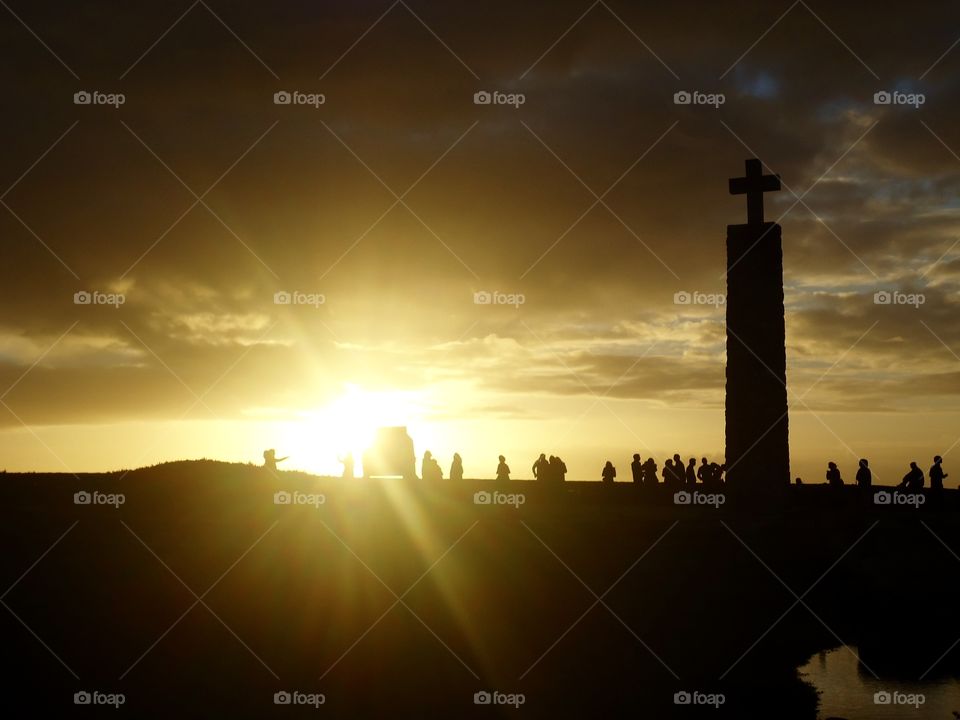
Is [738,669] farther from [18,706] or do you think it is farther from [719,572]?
[18,706]

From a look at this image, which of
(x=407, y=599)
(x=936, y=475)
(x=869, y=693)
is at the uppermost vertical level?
(x=936, y=475)

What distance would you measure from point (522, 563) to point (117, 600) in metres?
8.97

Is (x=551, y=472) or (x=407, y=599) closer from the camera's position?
(x=407, y=599)

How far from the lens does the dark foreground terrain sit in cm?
2123

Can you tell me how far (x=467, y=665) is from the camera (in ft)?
74.2

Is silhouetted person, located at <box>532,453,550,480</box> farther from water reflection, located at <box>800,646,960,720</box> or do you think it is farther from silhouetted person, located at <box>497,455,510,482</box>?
water reflection, located at <box>800,646,960,720</box>

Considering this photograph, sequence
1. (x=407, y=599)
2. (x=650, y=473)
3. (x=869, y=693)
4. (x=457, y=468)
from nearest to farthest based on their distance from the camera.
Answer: (x=407, y=599) < (x=869, y=693) < (x=650, y=473) < (x=457, y=468)

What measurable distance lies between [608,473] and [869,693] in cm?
827

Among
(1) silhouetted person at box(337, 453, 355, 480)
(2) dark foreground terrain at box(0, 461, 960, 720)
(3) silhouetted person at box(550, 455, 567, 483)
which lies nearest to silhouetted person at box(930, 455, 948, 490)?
(2) dark foreground terrain at box(0, 461, 960, 720)

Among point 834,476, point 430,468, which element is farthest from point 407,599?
point 834,476

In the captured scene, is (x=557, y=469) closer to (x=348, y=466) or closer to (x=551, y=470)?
(x=551, y=470)

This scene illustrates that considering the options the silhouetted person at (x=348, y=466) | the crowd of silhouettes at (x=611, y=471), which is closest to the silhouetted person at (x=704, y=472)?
the crowd of silhouettes at (x=611, y=471)

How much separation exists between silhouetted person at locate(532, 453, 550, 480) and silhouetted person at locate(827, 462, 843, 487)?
693 centimetres

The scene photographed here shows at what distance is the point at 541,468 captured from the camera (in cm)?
2798
